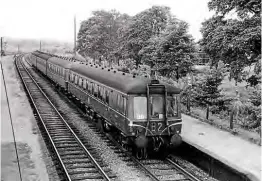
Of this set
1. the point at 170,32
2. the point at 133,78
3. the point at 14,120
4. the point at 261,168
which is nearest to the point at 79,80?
the point at 14,120

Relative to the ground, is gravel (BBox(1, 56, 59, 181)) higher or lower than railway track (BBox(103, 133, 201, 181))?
higher

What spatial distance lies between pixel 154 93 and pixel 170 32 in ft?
30.9

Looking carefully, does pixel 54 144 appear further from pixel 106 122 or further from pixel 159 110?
pixel 159 110

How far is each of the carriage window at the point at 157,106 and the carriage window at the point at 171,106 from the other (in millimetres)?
243

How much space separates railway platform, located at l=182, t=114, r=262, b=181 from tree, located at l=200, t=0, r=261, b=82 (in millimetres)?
2753

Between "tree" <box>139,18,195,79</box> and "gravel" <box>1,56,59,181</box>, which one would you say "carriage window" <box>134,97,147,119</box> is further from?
"tree" <box>139,18,195,79</box>

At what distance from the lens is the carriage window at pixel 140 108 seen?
12242 millimetres

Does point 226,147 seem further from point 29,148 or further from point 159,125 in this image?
point 29,148

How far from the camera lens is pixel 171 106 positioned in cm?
1264

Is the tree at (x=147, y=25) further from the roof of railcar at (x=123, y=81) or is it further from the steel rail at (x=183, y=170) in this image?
the steel rail at (x=183, y=170)

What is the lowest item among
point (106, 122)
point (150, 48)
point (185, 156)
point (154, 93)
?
point (185, 156)

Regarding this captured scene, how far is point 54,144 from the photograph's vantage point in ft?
47.2

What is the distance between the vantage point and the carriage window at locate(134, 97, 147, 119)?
1224 cm

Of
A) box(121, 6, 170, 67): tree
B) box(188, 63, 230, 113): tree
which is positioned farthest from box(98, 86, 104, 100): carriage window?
box(121, 6, 170, 67): tree
